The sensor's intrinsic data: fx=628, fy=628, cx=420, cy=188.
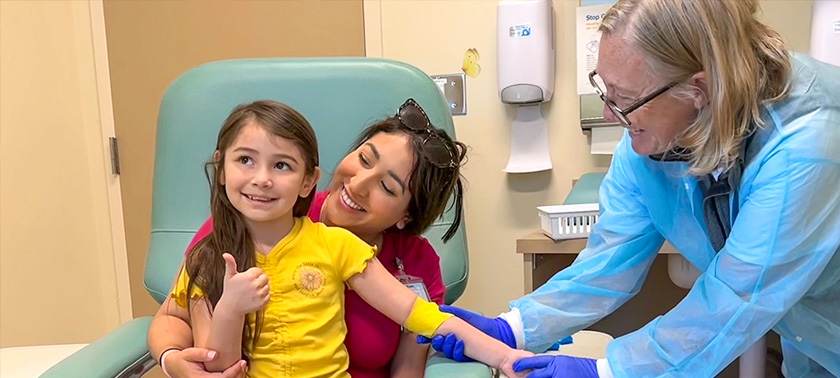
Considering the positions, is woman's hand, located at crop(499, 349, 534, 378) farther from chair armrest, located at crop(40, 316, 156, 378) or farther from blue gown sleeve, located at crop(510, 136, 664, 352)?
chair armrest, located at crop(40, 316, 156, 378)

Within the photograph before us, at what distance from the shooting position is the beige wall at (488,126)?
1.68 m

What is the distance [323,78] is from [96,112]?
113 centimetres

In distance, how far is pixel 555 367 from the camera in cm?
91

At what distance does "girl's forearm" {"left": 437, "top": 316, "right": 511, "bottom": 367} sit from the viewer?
0.91 m

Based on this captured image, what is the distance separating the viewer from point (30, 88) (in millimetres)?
1775

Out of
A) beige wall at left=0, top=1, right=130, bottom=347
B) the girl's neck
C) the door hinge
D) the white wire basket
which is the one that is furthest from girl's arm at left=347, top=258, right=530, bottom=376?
the door hinge

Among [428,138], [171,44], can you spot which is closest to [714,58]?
[428,138]

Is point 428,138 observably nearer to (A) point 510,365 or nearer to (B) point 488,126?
(A) point 510,365

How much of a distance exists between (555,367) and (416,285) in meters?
0.24

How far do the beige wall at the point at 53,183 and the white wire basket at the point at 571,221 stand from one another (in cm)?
145

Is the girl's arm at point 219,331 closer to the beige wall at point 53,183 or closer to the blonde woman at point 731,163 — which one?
the blonde woman at point 731,163

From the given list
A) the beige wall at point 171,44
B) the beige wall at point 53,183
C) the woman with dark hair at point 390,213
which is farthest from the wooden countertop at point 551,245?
the beige wall at point 53,183

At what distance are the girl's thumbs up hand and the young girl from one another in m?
0.02

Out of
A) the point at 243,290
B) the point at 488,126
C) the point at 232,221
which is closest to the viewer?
the point at 243,290
